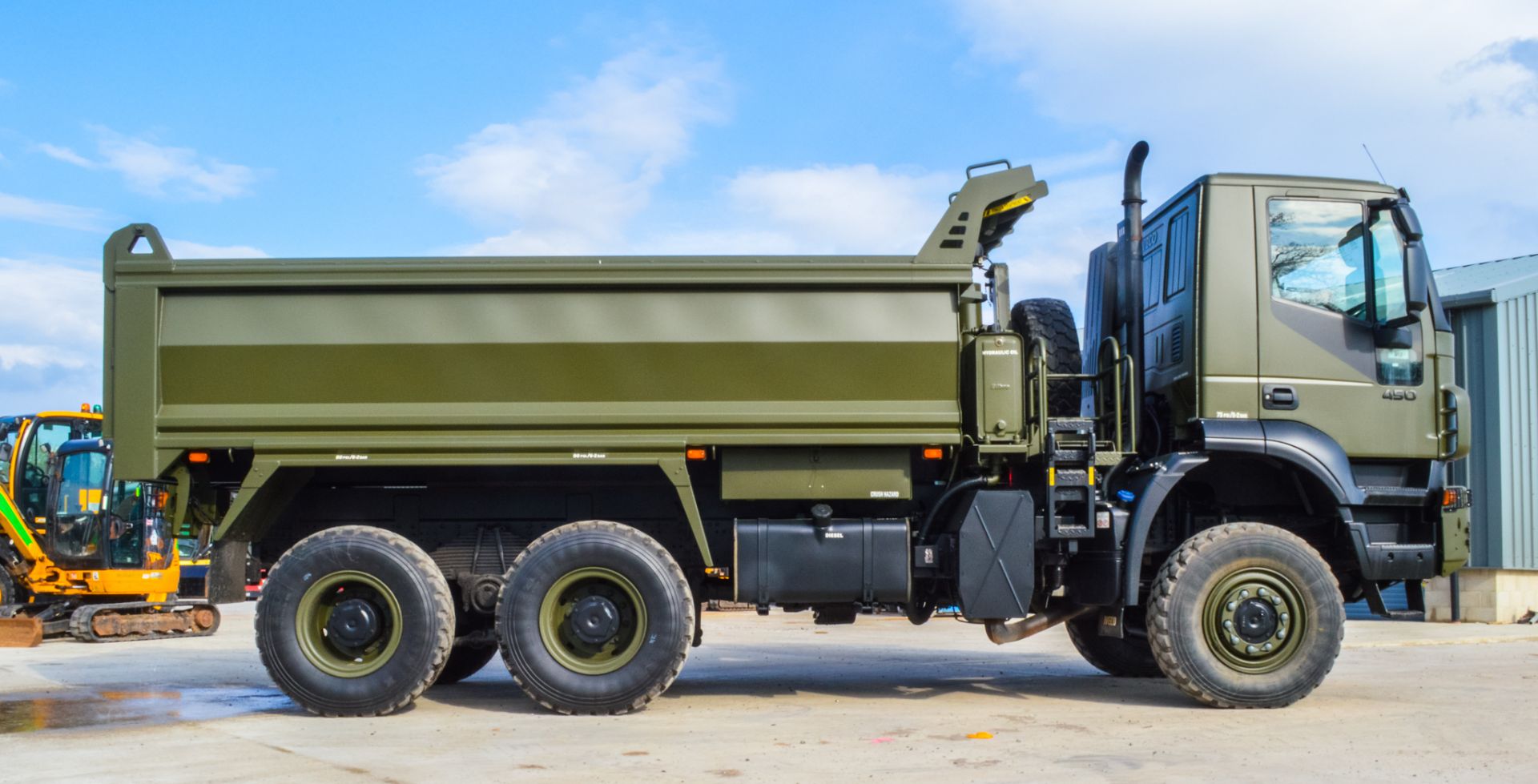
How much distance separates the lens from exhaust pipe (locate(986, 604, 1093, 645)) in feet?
30.5

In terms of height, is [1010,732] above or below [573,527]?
below

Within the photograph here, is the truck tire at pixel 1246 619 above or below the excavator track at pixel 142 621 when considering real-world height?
above

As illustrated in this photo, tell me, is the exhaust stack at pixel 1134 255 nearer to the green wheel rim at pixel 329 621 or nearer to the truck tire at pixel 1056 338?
the truck tire at pixel 1056 338

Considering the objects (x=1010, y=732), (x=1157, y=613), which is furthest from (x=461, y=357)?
(x=1157, y=613)

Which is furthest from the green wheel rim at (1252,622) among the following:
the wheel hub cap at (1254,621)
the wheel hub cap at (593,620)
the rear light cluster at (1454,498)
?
the wheel hub cap at (593,620)

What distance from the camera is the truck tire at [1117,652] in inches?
426

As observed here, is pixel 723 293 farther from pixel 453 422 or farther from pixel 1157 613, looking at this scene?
pixel 1157 613

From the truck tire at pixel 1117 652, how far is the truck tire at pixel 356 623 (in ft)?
17.3

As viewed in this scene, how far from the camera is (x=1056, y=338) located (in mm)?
9617

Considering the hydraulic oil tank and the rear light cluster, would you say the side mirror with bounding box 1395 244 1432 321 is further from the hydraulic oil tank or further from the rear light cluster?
the hydraulic oil tank

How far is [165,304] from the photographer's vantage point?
8609 millimetres

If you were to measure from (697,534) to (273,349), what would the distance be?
3.04 m

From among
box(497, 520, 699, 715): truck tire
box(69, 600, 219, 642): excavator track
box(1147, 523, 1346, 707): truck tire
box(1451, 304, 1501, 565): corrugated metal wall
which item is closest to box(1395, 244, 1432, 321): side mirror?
box(1147, 523, 1346, 707): truck tire

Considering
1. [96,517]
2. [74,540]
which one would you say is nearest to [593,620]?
[96,517]
